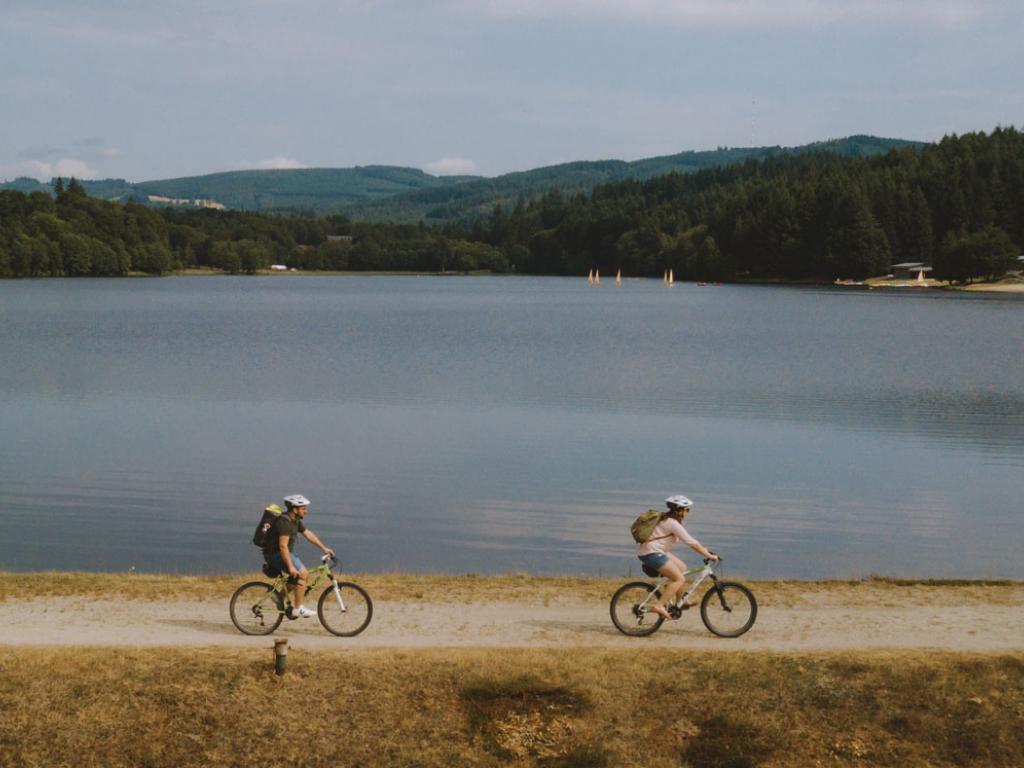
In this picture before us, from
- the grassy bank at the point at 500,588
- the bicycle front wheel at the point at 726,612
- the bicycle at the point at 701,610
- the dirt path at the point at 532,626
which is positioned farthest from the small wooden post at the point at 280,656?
the bicycle front wheel at the point at 726,612

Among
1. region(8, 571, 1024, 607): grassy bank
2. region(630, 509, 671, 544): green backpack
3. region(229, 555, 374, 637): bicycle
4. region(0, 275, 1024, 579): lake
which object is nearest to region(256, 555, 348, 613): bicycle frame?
region(229, 555, 374, 637): bicycle

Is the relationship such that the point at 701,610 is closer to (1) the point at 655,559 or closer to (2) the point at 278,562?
(1) the point at 655,559

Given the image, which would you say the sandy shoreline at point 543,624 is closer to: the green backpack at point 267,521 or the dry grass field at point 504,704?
the dry grass field at point 504,704

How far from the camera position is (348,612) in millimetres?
13977

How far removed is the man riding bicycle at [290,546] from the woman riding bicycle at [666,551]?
3708mm

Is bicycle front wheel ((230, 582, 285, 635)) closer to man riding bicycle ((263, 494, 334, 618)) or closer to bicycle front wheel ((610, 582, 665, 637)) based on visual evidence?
man riding bicycle ((263, 494, 334, 618))

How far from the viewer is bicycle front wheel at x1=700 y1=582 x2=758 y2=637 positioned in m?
13.9

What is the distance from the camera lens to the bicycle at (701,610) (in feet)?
45.8

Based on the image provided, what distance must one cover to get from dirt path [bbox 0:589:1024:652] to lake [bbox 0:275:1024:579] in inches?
182

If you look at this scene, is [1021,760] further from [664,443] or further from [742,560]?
[664,443]

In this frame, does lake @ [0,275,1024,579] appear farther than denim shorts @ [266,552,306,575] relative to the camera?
Yes

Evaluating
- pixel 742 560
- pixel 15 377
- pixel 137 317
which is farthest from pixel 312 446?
pixel 137 317

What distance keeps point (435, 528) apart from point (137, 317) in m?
82.8

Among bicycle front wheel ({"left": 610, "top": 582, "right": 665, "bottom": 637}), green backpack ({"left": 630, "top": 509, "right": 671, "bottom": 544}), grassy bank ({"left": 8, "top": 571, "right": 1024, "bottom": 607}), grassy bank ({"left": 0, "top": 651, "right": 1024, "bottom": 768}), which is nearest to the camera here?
grassy bank ({"left": 0, "top": 651, "right": 1024, "bottom": 768})
